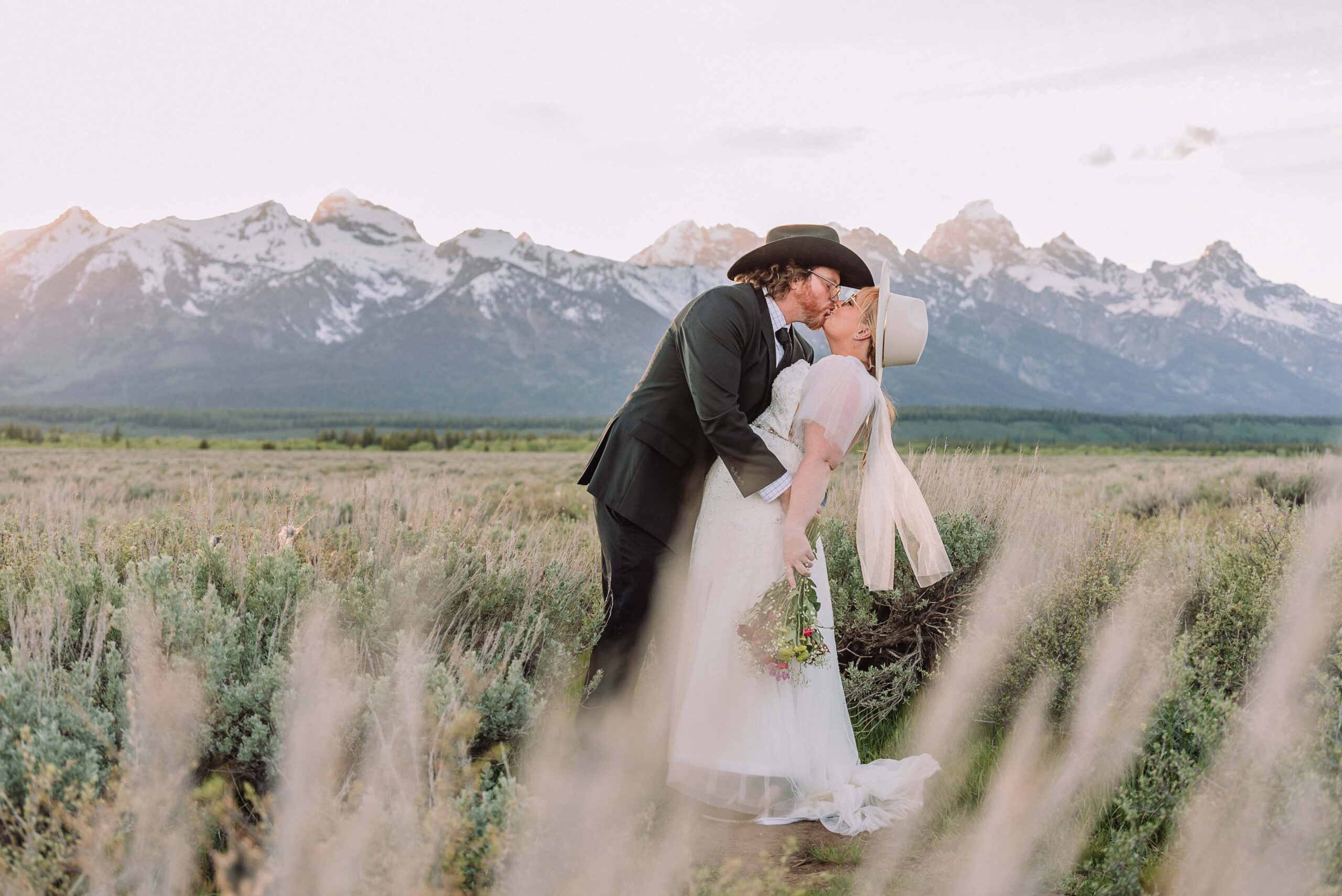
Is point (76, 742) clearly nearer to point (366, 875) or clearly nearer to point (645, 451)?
point (366, 875)

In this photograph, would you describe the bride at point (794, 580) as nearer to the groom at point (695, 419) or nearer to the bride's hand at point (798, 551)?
the bride's hand at point (798, 551)

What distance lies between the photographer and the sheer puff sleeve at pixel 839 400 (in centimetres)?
338

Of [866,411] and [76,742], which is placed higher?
[866,411]

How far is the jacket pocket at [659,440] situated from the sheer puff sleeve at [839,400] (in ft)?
1.86

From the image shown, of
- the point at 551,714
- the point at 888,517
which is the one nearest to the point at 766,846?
the point at 551,714

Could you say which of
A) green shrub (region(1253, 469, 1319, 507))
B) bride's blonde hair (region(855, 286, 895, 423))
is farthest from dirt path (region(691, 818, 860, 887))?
green shrub (region(1253, 469, 1319, 507))

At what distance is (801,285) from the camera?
139 inches

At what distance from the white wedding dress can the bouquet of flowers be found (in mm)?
62

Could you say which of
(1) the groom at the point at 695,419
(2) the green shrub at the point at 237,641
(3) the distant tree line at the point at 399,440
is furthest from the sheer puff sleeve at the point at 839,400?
(3) the distant tree line at the point at 399,440

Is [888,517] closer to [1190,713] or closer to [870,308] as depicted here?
[870,308]

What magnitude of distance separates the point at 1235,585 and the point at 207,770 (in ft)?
14.0

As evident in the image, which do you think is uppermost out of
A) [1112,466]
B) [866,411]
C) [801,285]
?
[801,285]

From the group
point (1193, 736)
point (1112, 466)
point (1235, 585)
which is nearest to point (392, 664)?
point (1193, 736)

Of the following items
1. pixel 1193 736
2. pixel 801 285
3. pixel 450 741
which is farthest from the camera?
pixel 801 285
